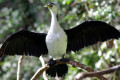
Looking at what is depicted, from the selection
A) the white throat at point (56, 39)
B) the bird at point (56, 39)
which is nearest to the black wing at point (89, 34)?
the bird at point (56, 39)

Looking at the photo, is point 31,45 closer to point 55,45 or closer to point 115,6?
point 55,45

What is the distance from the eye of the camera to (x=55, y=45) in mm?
2670

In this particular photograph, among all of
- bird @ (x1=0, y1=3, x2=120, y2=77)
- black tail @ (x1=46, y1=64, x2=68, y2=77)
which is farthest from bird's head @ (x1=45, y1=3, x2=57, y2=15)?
black tail @ (x1=46, y1=64, x2=68, y2=77)

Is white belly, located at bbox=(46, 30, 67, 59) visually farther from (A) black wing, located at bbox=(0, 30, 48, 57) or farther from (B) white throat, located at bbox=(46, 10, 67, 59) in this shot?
(A) black wing, located at bbox=(0, 30, 48, 57)

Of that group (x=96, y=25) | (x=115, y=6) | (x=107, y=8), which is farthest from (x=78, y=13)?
(x=96, y=25)

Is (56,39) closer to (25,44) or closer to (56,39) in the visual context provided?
(56,39)

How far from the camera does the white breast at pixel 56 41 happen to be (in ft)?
8.67

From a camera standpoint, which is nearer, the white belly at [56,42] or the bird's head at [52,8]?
the white belly at [56,42]

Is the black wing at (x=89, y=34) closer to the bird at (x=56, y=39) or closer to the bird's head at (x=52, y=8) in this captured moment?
the bird at (x=56, y=39)

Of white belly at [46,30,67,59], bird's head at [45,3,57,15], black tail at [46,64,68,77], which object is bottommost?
black tail at [46,64,68,77]

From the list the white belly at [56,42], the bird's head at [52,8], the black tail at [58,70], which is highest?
the bird's head at [52,8]

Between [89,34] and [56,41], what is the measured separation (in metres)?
0.49

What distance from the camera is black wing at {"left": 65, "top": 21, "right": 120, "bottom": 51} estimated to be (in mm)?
2814

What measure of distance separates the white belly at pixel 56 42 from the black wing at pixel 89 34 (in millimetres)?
221
